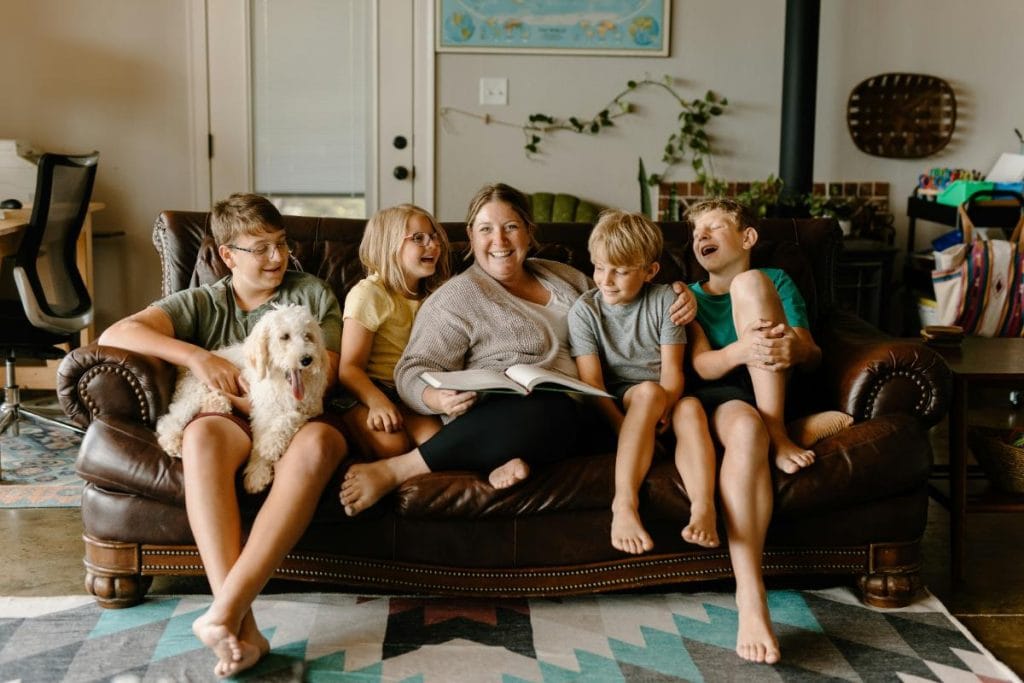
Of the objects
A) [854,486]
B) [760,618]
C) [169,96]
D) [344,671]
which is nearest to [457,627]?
[344,671]

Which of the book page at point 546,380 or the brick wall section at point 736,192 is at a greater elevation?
the brick wall section at point 736,192

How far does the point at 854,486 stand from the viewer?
7.77 ft

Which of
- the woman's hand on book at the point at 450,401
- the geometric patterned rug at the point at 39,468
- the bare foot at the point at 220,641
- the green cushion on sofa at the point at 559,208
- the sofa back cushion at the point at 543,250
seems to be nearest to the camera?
the bare foot at the point at 220,641

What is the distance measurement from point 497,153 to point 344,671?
3.24 metres

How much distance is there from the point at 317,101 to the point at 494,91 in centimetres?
80

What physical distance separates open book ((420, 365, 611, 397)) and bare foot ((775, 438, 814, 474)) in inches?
15.7

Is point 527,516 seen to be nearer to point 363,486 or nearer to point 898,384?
point 363,486

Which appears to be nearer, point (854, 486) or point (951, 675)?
point (951, 675)

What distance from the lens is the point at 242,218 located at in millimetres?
2512

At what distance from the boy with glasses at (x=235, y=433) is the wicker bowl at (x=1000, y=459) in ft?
5.38

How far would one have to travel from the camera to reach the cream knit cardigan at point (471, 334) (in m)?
2.50

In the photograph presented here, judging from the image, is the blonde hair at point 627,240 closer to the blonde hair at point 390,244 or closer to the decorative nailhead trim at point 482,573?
the blonde hair at point 390,244

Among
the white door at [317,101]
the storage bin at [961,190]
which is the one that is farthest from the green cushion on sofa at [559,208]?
the storage bin at [961,190]

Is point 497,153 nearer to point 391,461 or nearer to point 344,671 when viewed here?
point 391,461
